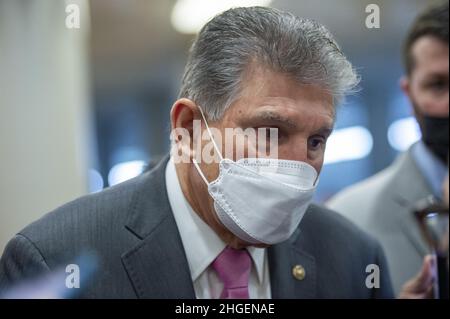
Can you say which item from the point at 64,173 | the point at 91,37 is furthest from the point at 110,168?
the point at 91,37

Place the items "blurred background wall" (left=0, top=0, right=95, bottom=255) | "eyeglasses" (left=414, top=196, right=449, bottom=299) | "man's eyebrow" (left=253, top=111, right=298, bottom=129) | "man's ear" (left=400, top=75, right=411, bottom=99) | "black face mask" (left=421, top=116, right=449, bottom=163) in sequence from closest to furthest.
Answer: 1. "man's eyebrow" (left=253, top=111, right=298, bottom=129)
2. "blurred background wall" (left=0, top=0, right=95, bottom=255)
3. "eyeglasses" (left=414, top=196, right=449, bottom=299)
4. "black face mask" (left=421, top=116, right=449, bottom=163)
5. "man's ear" (left=400, top=75, right=411, bottom=99)

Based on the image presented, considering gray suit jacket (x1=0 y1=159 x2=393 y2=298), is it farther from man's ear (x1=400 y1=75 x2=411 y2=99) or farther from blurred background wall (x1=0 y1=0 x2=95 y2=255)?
man's ear (x1=400 y1=75 x2=411 y2=99)

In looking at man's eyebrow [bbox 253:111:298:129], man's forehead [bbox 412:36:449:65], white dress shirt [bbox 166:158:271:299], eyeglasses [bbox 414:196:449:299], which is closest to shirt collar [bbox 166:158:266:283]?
white dress shirt [bbox 166:158:271:299]

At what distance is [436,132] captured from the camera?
61.0 inches

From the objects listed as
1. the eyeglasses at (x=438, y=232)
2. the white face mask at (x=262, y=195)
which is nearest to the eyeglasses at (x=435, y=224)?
the eyeglasses at (x=438, y=232)

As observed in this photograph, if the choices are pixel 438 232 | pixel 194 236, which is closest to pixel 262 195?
pixel 194 236

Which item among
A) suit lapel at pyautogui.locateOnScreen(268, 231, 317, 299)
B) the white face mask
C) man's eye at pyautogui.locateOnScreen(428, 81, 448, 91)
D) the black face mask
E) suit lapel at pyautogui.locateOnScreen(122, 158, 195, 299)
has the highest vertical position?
man's eye at pyautogui.locateOnScreen(428, 81, 448, 91)

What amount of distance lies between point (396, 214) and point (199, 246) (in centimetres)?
64

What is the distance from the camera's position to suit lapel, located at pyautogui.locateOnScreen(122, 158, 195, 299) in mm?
1159

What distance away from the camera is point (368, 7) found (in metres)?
1.39

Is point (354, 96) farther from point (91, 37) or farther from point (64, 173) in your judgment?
point (91, 37)

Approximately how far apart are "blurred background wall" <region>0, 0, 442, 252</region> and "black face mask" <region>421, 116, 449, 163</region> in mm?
82

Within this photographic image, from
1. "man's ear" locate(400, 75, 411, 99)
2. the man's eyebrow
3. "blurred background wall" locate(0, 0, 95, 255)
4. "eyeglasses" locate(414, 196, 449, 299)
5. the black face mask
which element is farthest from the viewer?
"man's ear" locate(400, 75, 411, 99)

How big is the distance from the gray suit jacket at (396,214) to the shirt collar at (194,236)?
1.69 ft
